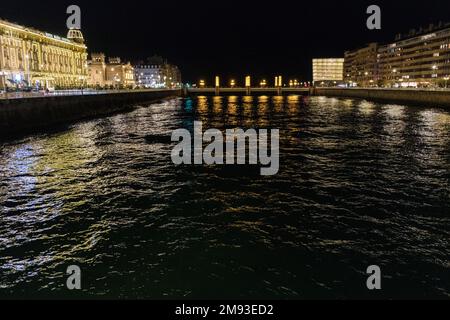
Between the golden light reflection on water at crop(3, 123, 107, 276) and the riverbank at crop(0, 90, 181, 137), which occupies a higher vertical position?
the riverbank at crop(0, 90, 181, 137)

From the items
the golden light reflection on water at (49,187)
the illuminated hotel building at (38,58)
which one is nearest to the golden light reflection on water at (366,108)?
the golden light reflection on water at (49,187)

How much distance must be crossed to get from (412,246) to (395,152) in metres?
20.9

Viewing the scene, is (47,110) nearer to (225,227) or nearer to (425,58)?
(225,227)

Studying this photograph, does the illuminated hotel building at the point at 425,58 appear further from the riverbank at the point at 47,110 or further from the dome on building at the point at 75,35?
the dome on building at the point at 75,35

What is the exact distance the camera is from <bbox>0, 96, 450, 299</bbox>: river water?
40.4 feet

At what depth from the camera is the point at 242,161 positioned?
30.7m

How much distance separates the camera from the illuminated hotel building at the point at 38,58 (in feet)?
332

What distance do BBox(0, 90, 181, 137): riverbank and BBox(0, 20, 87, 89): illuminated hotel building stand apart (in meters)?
18.9

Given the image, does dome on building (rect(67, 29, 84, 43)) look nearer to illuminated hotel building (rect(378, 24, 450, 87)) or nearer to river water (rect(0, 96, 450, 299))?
illuminated hotel building (rect(378, 24, 450, 87))

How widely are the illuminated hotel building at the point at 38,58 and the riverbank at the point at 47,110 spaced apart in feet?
62.1

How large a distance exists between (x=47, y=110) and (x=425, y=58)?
16445 centimetres

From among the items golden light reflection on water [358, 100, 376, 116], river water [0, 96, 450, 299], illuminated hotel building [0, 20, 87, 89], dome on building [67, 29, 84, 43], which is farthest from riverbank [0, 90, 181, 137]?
dome on building [67, 29, 84, 43]

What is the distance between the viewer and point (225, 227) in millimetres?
16766

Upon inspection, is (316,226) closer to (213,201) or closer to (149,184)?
(213,201)
